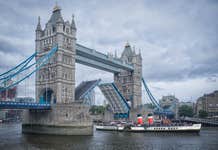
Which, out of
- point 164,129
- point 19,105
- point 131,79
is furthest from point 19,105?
point 131,79

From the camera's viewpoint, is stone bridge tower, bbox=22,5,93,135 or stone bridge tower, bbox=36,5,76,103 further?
stone bridge tower, bbox=36,5,76,103

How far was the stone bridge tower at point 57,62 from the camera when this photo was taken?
55000 millimetres

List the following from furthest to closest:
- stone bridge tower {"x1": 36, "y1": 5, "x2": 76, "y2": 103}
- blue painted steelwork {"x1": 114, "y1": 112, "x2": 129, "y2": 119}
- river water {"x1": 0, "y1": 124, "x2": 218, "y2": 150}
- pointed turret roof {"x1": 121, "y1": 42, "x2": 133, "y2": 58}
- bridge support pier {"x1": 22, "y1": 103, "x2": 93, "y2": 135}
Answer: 1. pointed turret roof {"x1": 121, "y1": 42, "x2": 133, "y2": 58}
2. blue painted steelwork {"x1": 114, "y1": 112, "x2": 129, "y2": 119}
3. stone bridge tower {"x1": 36, "y1": 5, "x2": 76, "y2": 103}
4. bridge support pier {"x1": 22, "y1": 103, "x2": 93, "y2": 135}
5. river water {"x1": 0, "y1": 124, "x2": 218, "y2": 150}

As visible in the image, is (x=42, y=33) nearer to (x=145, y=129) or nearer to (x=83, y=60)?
(x=83, y=60)

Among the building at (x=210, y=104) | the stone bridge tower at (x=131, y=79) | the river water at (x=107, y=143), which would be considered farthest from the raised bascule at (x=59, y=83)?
the building at (x=210, y=104)

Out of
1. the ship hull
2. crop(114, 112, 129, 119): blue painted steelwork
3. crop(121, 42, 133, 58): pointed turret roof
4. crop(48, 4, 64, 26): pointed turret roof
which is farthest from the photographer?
crop(121, 42, 133, 58): pointed turret roof

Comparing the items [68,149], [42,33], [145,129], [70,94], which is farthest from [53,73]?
[68,149]

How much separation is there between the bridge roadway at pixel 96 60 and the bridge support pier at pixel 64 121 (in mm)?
17263

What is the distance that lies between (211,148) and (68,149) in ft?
55.9

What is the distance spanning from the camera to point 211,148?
31.7 meters

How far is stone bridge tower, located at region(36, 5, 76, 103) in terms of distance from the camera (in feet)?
180

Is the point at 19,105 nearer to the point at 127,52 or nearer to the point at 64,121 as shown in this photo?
the point at 64,121

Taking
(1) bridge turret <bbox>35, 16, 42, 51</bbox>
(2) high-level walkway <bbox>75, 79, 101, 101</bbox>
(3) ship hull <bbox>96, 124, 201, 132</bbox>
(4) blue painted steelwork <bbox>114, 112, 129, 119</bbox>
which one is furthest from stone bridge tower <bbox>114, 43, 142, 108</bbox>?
(1) bridge turret <bbox>35, 16, 42, 51</bbox>

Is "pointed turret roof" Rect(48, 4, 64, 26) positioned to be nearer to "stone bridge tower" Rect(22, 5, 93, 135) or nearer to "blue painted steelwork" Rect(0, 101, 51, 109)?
"stone bridge tower" Rect(22, 5, 93, 135)
